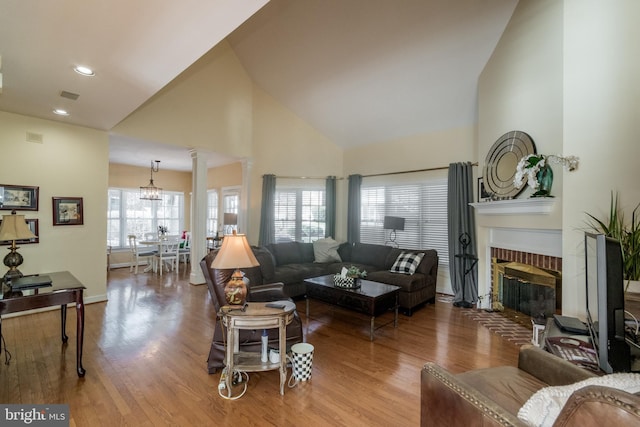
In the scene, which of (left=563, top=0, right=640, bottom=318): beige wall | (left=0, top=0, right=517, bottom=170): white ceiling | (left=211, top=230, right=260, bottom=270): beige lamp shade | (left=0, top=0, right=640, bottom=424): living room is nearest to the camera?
(left=0, top=0, right=517, bottom=170): white ceiling

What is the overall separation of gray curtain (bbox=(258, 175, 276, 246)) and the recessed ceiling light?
3.80m

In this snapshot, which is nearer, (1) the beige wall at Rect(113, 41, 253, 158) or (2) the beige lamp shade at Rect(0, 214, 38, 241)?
(2) the beige lamp shade at Rect(0, 214, 38, 241)

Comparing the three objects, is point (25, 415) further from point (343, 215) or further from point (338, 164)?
point (338, 164)

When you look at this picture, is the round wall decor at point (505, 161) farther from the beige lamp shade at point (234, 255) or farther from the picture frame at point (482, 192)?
the beige lamp shade at point (234, 255)

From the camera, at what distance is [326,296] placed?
3.71 meters

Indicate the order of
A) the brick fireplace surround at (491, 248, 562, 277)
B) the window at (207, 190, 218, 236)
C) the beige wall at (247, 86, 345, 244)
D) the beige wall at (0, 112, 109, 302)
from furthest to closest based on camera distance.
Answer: the window at (207, 190, 218, 236), the beige wall at (247, 86, 345, 244), the beige wall at (0, 112, 109, 302), the brick fireplace surround at (491, 248, 562, 277)

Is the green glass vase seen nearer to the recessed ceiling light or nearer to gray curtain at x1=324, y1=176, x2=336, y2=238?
gray curtain at x1=324, y1=176, x2=336, y2=238

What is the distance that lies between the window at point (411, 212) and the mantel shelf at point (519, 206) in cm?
121

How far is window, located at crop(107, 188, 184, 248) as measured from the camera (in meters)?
7.43

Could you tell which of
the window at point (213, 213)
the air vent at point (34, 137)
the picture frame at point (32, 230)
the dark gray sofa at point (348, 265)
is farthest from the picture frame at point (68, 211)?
the window at point (213, 213)

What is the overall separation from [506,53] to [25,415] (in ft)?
18.7

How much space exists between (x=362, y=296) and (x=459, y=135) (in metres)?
3.45

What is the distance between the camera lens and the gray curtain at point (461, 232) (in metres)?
4.62

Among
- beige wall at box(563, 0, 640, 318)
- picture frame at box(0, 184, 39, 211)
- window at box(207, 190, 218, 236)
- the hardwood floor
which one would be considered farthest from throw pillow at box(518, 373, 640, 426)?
window at box(207, 190, 218, 236)
